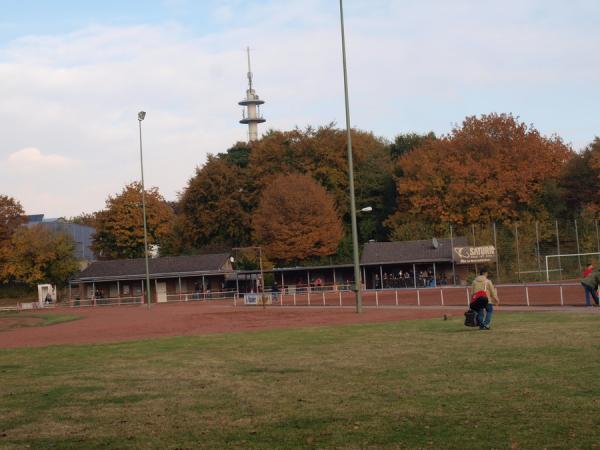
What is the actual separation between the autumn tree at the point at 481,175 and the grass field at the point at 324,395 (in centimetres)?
5353

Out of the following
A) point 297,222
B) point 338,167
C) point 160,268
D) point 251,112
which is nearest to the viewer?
point 297,222

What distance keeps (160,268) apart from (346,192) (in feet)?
71.0

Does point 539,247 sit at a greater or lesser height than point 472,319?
greater

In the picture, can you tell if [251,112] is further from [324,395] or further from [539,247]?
[324,395]

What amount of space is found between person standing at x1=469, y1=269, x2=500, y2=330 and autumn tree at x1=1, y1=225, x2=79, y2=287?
2628 inches

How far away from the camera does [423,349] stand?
1708cm

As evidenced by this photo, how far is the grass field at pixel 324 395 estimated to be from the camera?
871 centimetres

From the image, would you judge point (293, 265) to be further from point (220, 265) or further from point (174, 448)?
point (174, 448)

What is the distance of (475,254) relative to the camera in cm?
6444

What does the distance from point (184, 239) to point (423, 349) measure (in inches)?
2986

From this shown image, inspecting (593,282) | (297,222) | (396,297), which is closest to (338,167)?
(297,222)

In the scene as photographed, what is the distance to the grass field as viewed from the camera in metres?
8.71

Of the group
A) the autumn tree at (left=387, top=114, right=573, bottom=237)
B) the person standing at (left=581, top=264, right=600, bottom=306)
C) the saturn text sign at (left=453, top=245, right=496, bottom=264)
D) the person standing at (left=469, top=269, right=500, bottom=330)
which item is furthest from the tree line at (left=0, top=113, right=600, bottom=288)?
the person standing at (left=469, top=269, right=500, bottom=330)

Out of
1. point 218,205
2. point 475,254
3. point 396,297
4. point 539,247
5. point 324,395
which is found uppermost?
point 218,205
